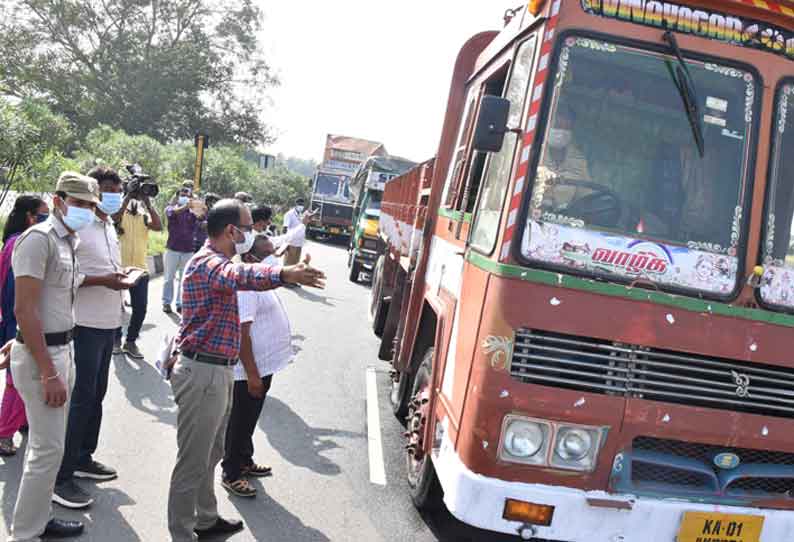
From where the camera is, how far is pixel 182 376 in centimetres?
368

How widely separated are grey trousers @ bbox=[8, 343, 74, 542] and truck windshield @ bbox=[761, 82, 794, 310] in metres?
3.59

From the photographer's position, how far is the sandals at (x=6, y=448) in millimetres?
4781

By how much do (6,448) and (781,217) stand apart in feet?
16.2

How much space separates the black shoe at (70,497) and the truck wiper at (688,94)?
398 cm

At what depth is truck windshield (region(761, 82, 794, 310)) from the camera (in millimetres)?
3623

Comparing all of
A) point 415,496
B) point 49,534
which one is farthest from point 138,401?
point 415,496

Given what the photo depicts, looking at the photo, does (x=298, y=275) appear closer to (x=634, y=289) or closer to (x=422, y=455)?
(x=634, y=289)

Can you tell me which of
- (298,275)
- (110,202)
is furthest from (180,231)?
(298,275)

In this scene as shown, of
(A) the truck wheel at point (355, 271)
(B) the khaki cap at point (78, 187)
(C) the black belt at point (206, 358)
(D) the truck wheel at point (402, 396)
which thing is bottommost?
(A) the truck wheel at point (355, 271)

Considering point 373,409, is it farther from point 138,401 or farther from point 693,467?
point 693,467

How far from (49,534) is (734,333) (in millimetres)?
3709

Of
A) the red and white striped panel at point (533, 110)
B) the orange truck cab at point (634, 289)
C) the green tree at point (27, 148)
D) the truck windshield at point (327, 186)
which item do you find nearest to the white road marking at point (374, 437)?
the orange truck cab at point (634, 289)

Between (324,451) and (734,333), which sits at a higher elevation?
(734,333)

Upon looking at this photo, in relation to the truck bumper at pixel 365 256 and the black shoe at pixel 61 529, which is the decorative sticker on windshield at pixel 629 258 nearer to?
the black shoe at pixel 61 529
